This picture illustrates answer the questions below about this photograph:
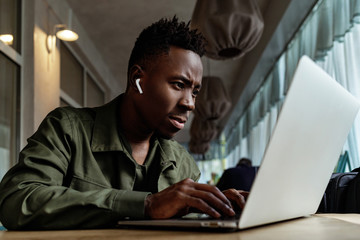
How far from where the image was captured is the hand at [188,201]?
0.78 meters

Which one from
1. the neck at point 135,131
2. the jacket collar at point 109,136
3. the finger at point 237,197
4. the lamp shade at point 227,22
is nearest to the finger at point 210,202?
the finger at point 237,197

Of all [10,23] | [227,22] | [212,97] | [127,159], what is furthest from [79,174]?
[212,97]

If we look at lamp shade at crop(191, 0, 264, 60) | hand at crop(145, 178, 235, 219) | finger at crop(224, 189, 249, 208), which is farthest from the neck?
lamp shade at crop(191, 0, 264, 60)

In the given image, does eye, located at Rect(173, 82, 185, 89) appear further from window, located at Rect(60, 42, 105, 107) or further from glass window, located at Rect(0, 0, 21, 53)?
window, located at Rect(60, 42, 105, 107)

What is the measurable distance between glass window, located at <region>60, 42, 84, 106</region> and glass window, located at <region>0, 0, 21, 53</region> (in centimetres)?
128

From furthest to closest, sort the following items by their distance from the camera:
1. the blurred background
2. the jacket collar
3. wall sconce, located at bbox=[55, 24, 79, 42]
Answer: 1. wall sconce, located at bbox=[55, 24, 79, 42]
2. the blurred background
3. the jacket collar

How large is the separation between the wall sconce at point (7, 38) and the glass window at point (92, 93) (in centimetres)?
285

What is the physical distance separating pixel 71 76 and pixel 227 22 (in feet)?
10.9

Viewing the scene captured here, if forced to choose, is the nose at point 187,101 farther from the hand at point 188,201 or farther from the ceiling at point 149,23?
the ceiling at point 149,23

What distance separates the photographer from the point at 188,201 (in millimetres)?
793

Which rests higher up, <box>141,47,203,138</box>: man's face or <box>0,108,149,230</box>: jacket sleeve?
<box>141,47,203,138</box>: man's face

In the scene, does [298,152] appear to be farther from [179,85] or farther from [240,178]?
[240,178]

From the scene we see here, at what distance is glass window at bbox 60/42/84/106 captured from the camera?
525 cm

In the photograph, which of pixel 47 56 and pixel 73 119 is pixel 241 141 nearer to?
pixel 47 56
